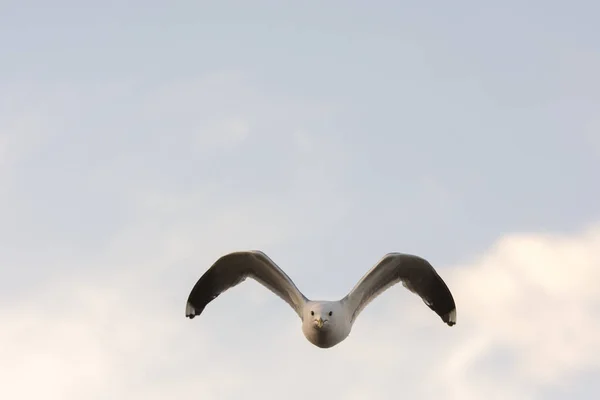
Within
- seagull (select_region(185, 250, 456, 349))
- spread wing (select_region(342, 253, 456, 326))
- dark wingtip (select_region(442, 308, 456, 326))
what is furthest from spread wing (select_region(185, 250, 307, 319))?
dark wingtip (select_region(442, 308, 456, 326))

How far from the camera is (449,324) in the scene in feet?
71.1

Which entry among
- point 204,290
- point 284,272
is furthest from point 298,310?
point 204,290

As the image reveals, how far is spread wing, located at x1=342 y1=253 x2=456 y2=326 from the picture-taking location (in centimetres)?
2081

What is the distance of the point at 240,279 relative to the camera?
71.7 feet

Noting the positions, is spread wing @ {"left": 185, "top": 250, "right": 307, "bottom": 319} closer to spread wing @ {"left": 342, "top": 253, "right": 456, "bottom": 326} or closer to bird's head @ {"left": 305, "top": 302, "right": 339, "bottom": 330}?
bird's head @ {"left": 305, "top": 302, "right": 339, "bottom": 330}

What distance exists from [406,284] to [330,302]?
2052 mm

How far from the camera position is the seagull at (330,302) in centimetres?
1994

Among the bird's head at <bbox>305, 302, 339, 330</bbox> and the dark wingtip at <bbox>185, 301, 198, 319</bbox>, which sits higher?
the dark wingtip at <bbox>185, 301, 198, 319</bbox>

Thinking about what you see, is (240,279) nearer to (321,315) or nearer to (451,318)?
(321,315)

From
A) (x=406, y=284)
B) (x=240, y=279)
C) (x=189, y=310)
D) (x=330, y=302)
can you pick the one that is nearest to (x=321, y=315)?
(x=330, y=302)

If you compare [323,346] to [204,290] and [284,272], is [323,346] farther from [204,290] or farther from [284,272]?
[204,290]

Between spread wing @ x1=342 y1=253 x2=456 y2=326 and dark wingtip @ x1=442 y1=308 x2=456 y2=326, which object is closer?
spread wing @ x1=342 y1=253 x2=456 y2=326

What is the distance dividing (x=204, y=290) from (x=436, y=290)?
470cm

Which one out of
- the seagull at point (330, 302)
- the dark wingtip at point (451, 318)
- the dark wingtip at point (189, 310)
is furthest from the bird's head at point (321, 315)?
the dark wingtip at point (189, 310)
